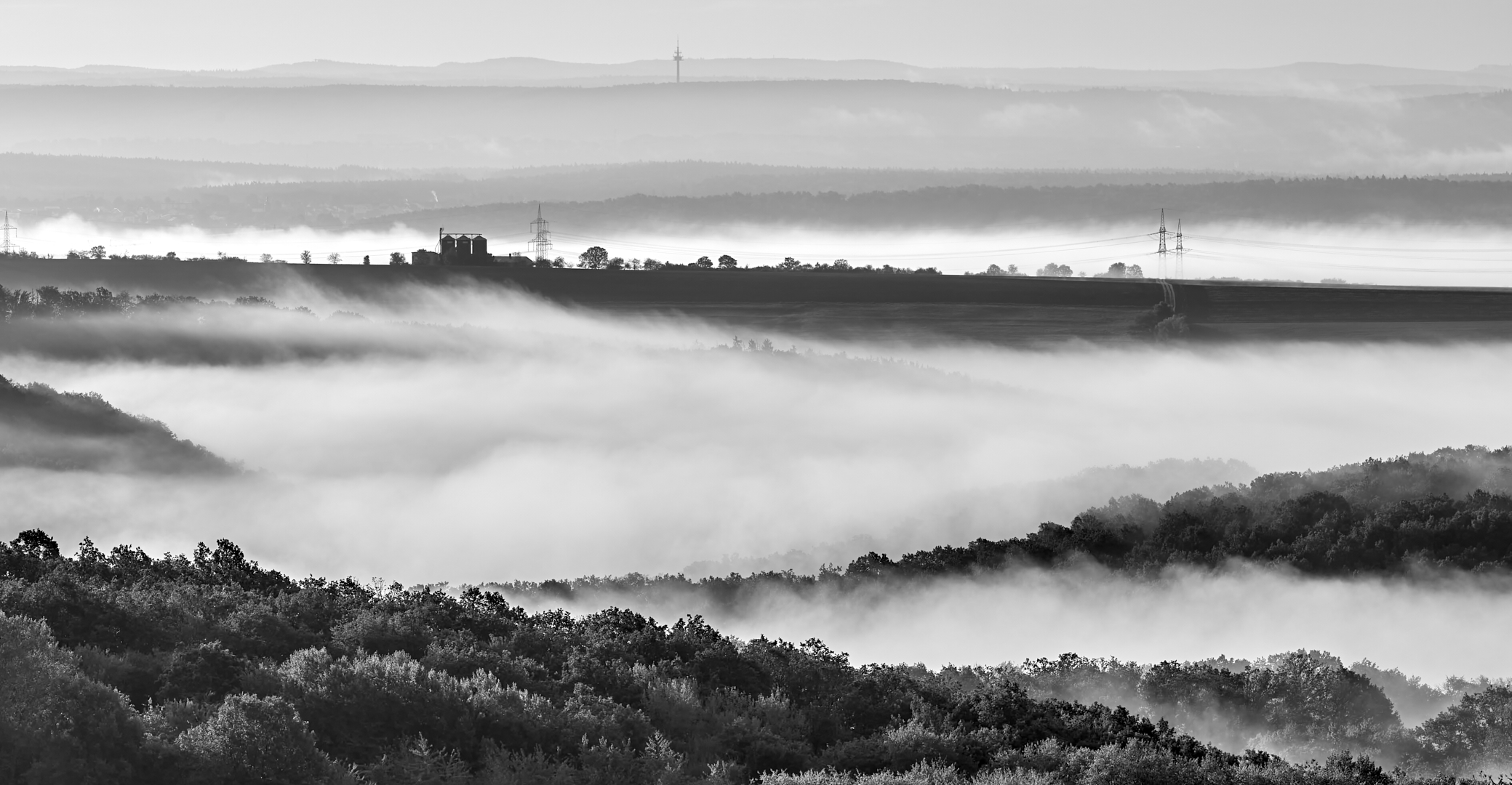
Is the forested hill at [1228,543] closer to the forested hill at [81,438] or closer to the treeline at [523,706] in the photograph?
A: the treeline at [523,706]

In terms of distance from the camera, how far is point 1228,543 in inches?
4038

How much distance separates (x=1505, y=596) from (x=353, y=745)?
227 feet

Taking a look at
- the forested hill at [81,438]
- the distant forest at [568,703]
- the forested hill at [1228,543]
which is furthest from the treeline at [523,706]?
the forested hill at [81,438]

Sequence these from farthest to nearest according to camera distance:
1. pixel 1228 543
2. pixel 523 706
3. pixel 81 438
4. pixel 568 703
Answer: pixel 81 438 → pixel 1228 543 → pixel 568 703 → pixel 523 706

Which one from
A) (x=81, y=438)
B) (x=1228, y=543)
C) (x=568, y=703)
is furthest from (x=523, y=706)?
(x=81, y=438)

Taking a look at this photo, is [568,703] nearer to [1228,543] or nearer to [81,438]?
[1228,543]

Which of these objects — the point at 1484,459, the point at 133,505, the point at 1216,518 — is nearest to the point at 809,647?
the point at 1216,518

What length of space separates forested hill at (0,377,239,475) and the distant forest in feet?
308

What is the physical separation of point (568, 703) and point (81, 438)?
13195cm

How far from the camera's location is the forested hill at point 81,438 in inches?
6102

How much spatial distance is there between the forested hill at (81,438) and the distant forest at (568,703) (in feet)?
308

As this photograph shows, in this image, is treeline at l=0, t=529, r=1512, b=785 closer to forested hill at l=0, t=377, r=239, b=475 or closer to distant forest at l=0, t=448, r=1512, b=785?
distant forest at l=0, t=448, r=1512, b=785

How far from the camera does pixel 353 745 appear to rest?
40500mm

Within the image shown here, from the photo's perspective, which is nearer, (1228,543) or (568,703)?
(568,703)
